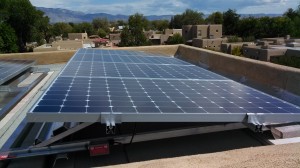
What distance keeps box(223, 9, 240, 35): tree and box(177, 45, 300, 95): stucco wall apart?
→ 102 m

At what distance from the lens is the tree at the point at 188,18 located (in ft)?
510

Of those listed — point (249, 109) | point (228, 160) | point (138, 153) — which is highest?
point (249, 109)

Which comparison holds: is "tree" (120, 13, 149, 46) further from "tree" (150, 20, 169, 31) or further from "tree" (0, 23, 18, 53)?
"tree" (150, 20, 169, 31)

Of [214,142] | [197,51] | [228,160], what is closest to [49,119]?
[228,160]

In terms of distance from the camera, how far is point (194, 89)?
352 inches

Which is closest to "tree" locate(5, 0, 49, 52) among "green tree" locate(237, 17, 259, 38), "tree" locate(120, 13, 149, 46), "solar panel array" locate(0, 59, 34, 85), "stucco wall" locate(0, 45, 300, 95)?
"tree" locate(120, 13, 149, 46)

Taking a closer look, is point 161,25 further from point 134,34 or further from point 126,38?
point 126,38

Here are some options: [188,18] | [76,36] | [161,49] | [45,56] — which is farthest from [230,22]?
[45,56]

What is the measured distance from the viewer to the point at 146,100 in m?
7.38

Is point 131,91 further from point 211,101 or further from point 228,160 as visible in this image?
point 228,160

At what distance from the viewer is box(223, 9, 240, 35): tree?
379 feet

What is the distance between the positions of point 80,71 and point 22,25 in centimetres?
6137

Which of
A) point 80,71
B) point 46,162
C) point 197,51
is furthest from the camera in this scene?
point 197,51

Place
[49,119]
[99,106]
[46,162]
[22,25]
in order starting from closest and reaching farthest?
[49,119], [99,106], [46,162], [22,25]
